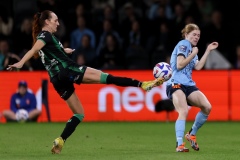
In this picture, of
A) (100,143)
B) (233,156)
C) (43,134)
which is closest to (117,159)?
(233,156)

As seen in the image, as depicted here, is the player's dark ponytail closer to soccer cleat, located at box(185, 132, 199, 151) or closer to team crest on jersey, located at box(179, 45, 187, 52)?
team crest on jersey, located at box(179, 45, 187, 52)

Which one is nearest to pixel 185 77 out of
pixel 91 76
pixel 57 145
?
pixel 91 76

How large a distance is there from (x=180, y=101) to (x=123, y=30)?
1116 cm

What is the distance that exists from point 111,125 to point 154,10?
5481 millimetres

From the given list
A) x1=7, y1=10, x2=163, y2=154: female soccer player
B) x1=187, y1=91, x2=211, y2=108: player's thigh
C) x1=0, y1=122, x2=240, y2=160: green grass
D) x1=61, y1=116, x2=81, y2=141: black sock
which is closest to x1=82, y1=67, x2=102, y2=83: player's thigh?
x1=7, y1=10, x2=163, y2=154: female soccer player

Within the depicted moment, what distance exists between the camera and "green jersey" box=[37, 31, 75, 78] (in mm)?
11477

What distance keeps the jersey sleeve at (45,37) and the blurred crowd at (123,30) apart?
9.66 metres

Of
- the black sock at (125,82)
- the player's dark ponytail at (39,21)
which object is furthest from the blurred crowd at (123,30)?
the black sock at (125,82)

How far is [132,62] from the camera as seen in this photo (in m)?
22.2

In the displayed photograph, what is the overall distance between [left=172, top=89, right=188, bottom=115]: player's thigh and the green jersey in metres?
1.69

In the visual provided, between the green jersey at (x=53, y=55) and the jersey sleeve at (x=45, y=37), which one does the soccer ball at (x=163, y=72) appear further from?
the jersey sleeve at (x=45, y=37)

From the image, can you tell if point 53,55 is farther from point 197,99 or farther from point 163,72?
point 197,99

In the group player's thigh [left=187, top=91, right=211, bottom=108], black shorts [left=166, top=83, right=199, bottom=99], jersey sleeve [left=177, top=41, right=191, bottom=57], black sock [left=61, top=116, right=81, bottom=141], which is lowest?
black sock [left=61, top=116, right=81, bottom=141]

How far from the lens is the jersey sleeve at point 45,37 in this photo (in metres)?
11.4
